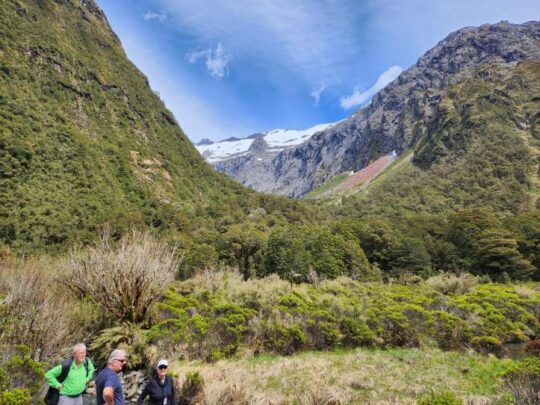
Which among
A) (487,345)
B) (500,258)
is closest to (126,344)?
(487,345)

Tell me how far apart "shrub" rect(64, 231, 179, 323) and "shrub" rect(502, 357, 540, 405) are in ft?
41.2

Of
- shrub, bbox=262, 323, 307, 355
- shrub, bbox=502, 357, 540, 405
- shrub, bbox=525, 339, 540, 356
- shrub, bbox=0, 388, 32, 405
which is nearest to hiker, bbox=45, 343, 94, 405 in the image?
shrub, bbox=0, 388, 32, 405

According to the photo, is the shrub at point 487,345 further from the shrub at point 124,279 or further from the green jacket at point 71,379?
the green jacket at point 71,379

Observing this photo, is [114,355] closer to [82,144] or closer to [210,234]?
[210,234]

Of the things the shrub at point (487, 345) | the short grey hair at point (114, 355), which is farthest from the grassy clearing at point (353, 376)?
the short grey hair at point (114, 355)

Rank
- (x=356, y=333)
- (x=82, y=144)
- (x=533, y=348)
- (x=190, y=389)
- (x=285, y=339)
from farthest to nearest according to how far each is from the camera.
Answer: (x=82, y=144)
(x=356, y=333)
(x=533, y=348)
(x=285, y=339)
(x=190, y=389)

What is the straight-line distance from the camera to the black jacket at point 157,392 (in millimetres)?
6391

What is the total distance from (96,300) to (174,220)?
201 feet

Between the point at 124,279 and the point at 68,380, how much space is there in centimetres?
931

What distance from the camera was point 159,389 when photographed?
6418 mm

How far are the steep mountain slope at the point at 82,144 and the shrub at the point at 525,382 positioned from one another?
5758cm

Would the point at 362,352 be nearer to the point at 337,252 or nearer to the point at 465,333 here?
the point at 465,333

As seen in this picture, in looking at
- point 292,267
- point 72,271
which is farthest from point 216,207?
point 72,271

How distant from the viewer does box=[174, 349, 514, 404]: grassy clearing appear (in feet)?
31.9
